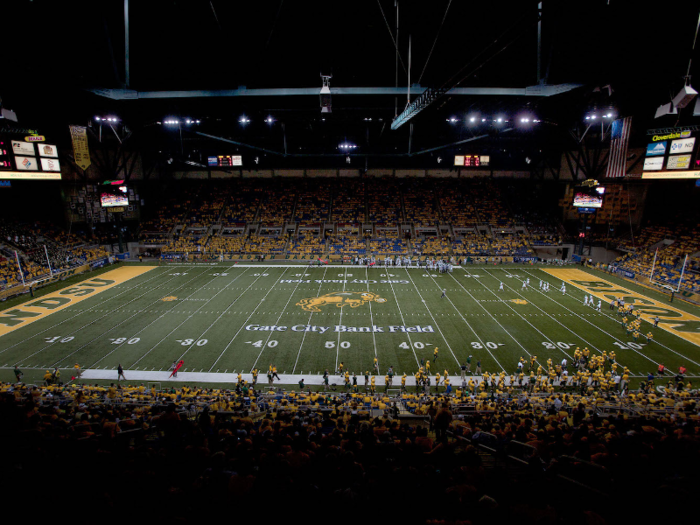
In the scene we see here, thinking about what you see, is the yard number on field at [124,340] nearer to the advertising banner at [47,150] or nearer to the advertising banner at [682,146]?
the advertising banner at [47,150]

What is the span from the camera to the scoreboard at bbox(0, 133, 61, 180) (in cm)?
2247

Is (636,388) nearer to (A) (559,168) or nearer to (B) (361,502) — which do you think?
(B) (361,502)

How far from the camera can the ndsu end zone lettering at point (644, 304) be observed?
2027 cm

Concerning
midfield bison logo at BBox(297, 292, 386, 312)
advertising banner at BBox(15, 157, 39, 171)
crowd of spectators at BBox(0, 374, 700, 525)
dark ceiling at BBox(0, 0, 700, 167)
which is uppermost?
dark ceiling at BBox(0, 0, 700, 167)

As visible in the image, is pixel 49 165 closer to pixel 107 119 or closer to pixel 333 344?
pixel 107 119

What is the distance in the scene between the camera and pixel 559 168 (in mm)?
46469

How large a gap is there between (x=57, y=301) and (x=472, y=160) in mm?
45290

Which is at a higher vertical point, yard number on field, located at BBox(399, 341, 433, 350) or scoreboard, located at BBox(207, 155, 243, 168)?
scoreboard, located at BBox(207, 155, 243, 168)

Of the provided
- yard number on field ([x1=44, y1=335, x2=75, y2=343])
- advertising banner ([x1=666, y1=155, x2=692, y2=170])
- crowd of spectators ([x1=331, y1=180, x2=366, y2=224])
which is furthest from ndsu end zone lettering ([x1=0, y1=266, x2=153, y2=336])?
advertising banner ([x1=666, y1=155, x2=692, y2=170])

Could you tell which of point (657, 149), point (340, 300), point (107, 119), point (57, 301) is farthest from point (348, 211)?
point (57, 301)

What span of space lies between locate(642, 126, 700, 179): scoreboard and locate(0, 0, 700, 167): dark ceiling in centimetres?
260

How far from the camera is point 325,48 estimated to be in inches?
546

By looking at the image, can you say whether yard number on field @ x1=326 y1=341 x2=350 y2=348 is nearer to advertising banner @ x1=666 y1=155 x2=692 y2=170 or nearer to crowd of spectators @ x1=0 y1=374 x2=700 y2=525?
crowd of spectators @ x1=0 y1=374 x2=700 y2=525

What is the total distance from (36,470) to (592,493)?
7.19m
